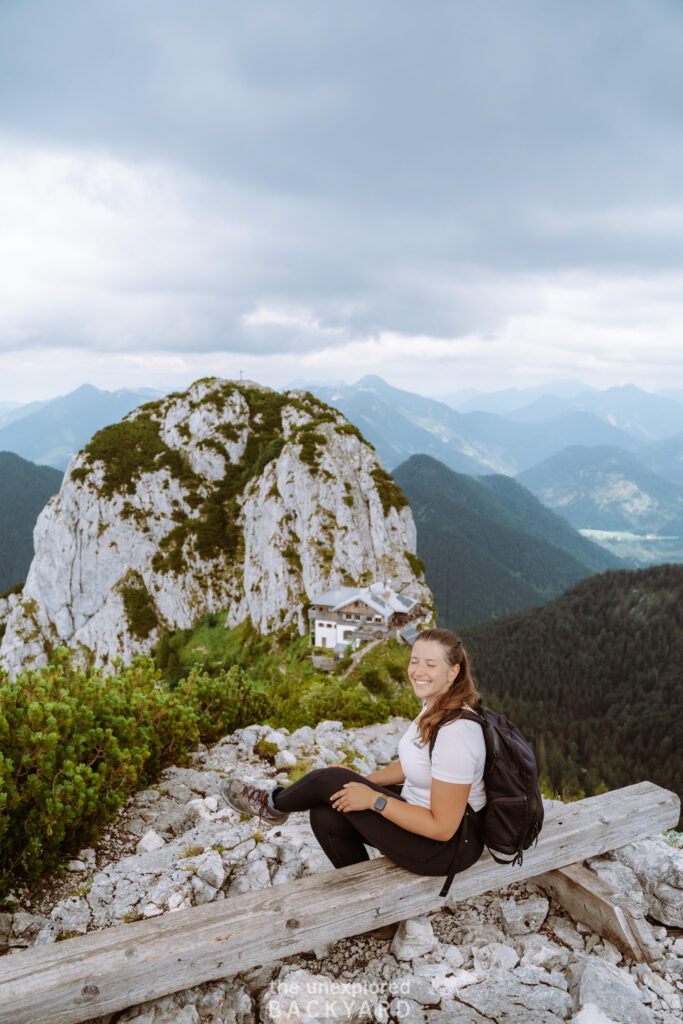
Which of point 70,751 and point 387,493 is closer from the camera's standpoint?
point 70,751

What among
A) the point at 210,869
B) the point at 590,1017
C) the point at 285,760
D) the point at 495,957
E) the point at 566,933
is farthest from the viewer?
the point at 285,760

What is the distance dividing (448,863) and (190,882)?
2.52 meters

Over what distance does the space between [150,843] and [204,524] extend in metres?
50.6

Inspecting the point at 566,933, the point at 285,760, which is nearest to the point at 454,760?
the point at 566,933

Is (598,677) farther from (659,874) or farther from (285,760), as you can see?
(659,874)

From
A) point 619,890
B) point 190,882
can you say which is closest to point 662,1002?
point 619,890

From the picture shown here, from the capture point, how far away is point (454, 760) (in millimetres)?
3814

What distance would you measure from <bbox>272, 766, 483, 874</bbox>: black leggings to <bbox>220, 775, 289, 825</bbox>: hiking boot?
0.27 m

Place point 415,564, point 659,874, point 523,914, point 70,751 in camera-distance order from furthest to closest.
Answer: point 415,564
point 70,751
point 659,874
point 523,914

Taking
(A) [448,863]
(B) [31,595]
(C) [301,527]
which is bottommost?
(B) [31,595]

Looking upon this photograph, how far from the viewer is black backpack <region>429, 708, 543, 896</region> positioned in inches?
159

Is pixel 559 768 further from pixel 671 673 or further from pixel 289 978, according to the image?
pixel 289 978

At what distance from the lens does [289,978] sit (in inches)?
150

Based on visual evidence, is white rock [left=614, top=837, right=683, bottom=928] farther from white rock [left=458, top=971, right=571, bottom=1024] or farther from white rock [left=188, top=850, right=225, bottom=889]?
white rock [left=188, top=850, right=225, bottom=889]
